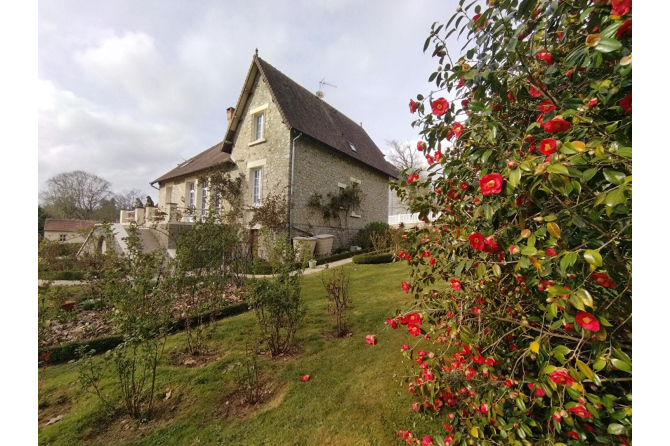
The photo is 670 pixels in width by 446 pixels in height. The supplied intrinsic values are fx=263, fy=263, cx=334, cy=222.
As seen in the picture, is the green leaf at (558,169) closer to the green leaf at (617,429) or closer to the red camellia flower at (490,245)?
the red camellia flower at (490,245)

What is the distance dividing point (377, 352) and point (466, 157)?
9.01 ft

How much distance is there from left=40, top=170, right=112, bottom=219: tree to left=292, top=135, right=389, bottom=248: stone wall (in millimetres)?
38720

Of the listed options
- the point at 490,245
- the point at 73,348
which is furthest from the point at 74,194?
the point at 490,245

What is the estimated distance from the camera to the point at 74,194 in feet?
113

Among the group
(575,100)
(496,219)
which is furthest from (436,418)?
(575,100)

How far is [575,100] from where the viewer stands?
44.0 inches

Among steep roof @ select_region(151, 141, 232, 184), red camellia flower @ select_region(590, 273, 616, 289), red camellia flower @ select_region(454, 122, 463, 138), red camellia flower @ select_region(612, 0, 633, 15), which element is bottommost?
red camellia flower @ select_region(590, 273, 616, 289)

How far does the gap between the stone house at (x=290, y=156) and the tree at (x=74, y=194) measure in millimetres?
30024

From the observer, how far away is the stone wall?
12.4m

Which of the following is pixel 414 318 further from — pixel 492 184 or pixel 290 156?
pixel 290 156

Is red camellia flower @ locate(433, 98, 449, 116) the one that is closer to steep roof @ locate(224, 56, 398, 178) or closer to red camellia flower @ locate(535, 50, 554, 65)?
red camellia flower @ locate(535, 50, 554, 65)

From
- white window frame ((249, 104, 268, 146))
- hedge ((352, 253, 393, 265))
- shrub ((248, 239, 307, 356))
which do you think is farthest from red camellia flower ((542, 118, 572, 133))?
white window frame ((249, 104, 268, 146))

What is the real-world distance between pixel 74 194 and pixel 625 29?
48.6m
